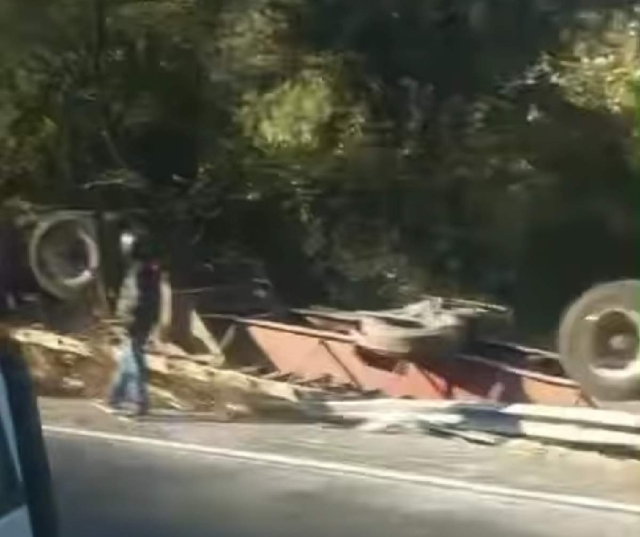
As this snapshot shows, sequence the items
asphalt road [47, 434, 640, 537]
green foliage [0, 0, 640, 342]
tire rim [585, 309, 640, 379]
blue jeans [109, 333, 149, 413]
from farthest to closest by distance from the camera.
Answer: green foliage [0, 0, 640, 342], blue jeans [109, 333, 149, 413], tire rim [585, 309, 640, 379], asphalt road [47, 434, 640, 537]

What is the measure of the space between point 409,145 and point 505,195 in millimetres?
1068

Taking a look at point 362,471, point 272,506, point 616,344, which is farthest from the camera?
point 616,344

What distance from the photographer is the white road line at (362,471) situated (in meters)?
10.1

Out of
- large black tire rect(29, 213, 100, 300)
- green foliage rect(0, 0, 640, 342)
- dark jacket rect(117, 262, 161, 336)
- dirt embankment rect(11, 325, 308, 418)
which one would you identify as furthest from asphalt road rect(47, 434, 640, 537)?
large black tire rect(29, 213, 100, 300)

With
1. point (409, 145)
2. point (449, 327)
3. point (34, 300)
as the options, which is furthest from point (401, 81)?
point (34, 300)

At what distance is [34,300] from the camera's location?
15.6 meters

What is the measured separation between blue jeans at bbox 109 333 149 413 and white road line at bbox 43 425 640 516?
0.71 metres

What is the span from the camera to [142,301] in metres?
13.5

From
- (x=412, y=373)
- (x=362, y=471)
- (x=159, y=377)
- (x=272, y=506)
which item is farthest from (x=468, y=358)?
(x=272, y=506)

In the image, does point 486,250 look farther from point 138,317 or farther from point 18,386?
point 18,386

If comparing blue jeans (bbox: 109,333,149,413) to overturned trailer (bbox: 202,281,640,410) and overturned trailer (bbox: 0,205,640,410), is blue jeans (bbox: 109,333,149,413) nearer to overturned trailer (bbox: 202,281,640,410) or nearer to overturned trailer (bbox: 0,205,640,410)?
overturned trailer (bbox: 0,205,640,410)

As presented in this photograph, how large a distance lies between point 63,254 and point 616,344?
5.53 m

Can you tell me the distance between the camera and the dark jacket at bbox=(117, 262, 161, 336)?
13344 millimetres

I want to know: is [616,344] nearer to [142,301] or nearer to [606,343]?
[606,343]
